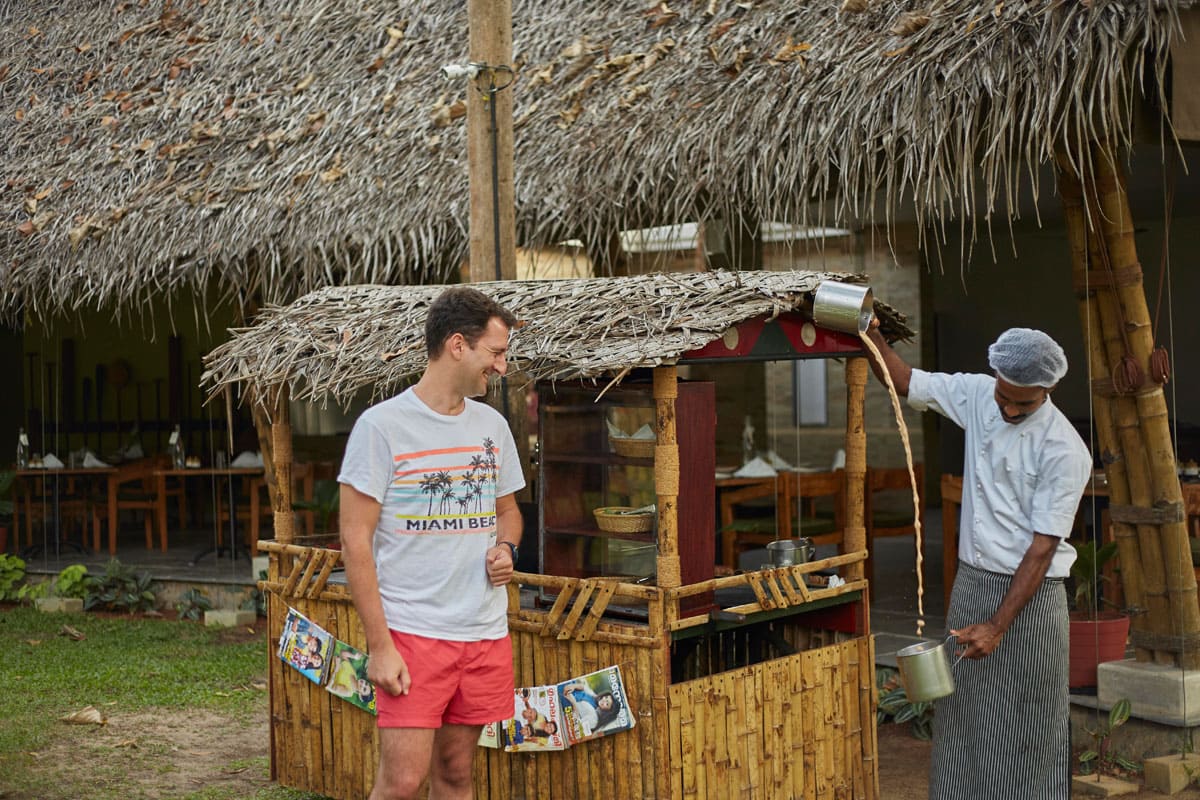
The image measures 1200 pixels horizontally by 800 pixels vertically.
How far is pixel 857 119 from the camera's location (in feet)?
16.5

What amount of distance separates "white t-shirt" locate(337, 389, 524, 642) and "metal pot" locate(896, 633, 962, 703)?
109 centimetres

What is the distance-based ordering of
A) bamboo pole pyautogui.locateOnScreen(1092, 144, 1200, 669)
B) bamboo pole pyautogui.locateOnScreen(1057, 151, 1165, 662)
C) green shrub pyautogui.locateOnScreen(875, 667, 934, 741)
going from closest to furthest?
bamboo pole pyautogui.locateOnScreen(1092, 144, 1200, 669) < bamboo pole pyautogui.locateOnScreen(1057, 151, 1165, 662) < green shrub pyautogui.locateOnScreen(875, 667, 934, 741)

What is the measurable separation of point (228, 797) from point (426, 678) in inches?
77.0

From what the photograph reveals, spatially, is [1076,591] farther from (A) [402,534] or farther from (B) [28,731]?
(B) [28,731]

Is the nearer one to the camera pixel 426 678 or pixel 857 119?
pixel 426 678

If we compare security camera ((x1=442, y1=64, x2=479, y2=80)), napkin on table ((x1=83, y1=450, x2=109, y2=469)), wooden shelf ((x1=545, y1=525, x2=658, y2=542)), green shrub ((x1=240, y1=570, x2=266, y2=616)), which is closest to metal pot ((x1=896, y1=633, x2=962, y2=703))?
wooden shelf ((x1=545, y1=525, x2=658, y2=542))

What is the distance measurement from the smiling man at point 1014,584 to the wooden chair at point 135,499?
685cm

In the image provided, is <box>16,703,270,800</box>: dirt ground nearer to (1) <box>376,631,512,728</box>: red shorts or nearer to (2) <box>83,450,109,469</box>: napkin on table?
(1) <box>376,631,512,728</box>: red shorts

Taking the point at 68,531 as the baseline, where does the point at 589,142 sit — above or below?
above

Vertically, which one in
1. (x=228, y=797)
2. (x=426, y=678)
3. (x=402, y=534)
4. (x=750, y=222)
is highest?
(x=750, y=222)

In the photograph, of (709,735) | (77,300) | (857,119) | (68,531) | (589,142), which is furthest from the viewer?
(68,531)

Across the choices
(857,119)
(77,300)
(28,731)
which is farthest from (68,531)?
(857,119)

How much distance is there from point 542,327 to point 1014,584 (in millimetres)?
1485

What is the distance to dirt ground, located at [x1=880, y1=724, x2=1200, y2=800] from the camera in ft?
14.8
